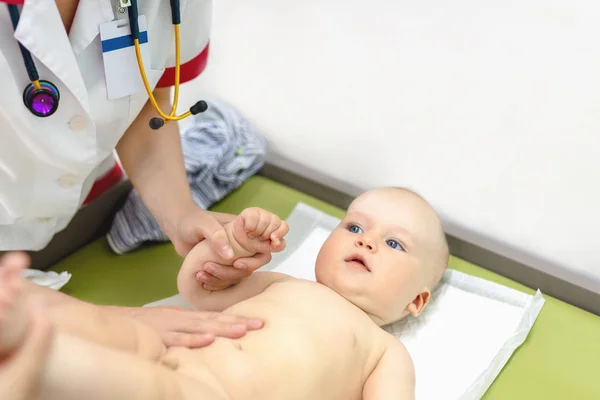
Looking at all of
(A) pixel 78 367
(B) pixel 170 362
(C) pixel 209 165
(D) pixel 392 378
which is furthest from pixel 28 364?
(C) pixel 209 165

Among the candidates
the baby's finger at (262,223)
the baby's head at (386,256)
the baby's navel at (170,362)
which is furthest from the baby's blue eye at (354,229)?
the baby's navel at (170,362)

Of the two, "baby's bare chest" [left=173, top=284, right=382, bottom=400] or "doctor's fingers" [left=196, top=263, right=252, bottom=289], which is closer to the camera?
"baby's bare chest" [left=173, top=284, right=382, bottom=400]

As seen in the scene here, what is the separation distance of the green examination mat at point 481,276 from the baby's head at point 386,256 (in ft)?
0.75

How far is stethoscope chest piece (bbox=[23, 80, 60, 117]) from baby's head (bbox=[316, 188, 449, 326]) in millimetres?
538

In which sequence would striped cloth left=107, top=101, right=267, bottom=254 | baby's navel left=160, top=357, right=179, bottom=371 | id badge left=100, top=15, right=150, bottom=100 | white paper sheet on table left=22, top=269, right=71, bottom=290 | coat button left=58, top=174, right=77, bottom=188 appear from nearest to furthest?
1. baby's navel left=160, top=357, right=179, bottom=371
2. id badge left=100, top=15, right=150, bottom=100
3. coat button left=58, top=174, right=77, bottom=188
4. white paper sheet on table left=22, top=269, right=71, bottom=290
5. striped cloth left=107, top=101, right=267, bottom=254

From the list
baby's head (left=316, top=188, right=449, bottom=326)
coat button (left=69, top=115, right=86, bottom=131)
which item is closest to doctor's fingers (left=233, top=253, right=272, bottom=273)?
baby's head (left=316, top=188, right=449, bottom=326)

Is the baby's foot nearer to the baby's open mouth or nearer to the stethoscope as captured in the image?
the stethoscope

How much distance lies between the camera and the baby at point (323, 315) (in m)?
0.84

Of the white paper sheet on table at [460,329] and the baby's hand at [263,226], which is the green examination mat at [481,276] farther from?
the baby's hand at [263,226]

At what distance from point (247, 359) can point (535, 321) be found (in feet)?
2.20


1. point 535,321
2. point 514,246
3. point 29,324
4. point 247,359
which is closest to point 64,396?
point 29,324

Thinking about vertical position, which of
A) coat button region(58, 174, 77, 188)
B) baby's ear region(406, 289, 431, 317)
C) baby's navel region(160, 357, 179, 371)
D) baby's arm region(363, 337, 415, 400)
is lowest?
baby's arm region(363, 337, 415, 400)

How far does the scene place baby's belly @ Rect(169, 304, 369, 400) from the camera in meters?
0.86

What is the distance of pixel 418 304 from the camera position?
3.76 ft
